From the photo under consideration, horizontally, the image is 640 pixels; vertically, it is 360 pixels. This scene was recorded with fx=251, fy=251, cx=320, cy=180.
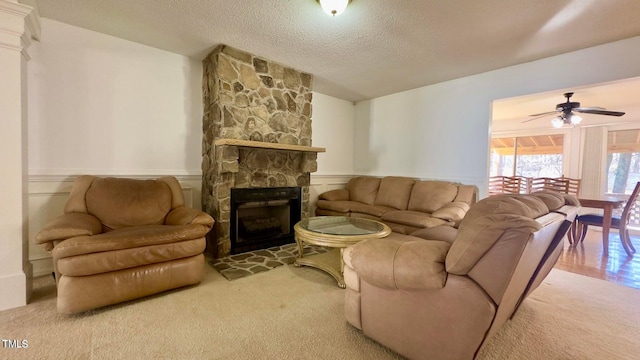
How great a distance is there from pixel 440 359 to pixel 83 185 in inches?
127

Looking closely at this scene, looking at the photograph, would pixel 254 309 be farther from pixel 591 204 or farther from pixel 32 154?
pixel 591 204

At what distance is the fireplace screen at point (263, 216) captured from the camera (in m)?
3.25

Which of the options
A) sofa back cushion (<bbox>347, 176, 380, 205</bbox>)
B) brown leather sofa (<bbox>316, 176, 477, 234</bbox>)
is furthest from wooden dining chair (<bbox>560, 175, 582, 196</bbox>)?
sofa back cushion (<bbox>347, 176, 380, 205</bbox>)

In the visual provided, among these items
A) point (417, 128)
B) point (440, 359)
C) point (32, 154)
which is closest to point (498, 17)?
point (417, 128)

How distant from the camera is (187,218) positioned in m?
2.40

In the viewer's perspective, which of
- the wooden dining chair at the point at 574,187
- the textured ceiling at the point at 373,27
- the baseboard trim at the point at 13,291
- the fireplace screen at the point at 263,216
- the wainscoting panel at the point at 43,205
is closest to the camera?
the baseboard trim at the point at 13,291

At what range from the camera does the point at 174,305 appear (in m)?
2.00

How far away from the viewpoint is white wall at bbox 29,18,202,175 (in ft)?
8.20

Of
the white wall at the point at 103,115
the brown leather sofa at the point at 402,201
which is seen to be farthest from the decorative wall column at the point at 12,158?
the brown leather sofa at the point at 402,201

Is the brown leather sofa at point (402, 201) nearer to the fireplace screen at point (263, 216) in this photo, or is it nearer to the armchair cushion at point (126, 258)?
the fireplace screen at point (263, 216)

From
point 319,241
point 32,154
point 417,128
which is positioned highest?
point 417,128

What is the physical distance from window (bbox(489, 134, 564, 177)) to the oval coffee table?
195 inches

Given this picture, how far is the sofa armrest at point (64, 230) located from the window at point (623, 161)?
8721mm

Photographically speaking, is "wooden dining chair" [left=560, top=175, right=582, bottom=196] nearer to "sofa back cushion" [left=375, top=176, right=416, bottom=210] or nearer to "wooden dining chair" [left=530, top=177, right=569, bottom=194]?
"wooden dining chair" [left=530, top=177, right=569, bottom=194]
